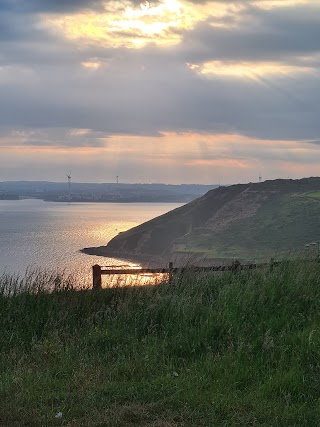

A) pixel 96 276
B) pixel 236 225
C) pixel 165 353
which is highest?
pixel 96 276

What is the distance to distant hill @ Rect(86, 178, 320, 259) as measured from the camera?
98750mm

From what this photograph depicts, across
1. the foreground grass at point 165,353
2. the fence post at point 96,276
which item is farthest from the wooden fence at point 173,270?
the foreground grass at point 165,353

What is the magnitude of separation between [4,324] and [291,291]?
4.92m

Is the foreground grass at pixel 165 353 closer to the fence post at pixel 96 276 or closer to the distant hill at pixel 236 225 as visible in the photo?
the fence post at pixel 96 276

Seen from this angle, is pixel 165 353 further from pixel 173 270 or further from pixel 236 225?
pixel 236 225

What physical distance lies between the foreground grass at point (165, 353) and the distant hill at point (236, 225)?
245 feet

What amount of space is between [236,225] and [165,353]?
119150 mm

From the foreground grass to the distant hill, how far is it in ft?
245

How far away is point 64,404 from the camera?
5.38 meters

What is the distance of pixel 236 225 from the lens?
12444 cm

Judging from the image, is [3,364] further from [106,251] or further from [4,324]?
[106,251]

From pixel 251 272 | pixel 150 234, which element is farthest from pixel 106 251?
pixel 251 272

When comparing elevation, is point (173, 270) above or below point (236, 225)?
above

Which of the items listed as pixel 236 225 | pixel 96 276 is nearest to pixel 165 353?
pixel 96 276
